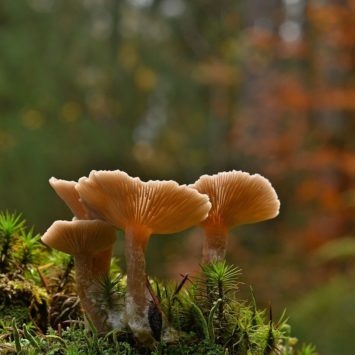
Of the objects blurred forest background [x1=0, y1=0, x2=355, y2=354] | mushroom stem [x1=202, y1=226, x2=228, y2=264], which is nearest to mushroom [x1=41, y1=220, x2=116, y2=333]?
mushroom stem [x1=202, y1=226, x2=228, y2=264]

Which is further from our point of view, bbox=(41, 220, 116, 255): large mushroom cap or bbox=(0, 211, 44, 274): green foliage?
bbox=(0, 211, 44, 274): green foliage

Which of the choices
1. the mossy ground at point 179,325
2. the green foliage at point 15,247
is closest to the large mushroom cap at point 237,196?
the mossy ground at point 179,325

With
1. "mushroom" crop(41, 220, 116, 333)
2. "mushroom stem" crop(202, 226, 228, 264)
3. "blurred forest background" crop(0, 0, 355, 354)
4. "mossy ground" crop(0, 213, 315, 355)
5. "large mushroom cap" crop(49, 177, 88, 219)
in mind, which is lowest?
"mossy ground" crop(0, 213, 315, 355)

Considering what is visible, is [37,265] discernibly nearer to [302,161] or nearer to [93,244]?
[93,244]

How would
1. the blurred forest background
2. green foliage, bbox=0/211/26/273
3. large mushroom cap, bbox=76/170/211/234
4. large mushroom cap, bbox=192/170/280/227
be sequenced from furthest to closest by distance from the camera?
the blurred forest background
green foliage, bbox=0/211/26/273
large mushroom cap, bbox=192/170/280/227
large mushroom cap, bbox=76/170/211/234

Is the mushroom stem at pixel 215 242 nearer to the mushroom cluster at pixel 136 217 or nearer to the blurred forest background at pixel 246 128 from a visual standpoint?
the mushroom cluster at pixel 136 217

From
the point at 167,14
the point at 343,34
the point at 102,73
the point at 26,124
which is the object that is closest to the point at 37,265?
the point at 343,34

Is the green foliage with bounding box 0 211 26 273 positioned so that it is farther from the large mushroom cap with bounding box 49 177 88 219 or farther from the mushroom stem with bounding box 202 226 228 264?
the mushroom stem with bounding box 202 226 228 264

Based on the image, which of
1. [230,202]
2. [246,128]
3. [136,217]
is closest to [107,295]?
[136,217]
